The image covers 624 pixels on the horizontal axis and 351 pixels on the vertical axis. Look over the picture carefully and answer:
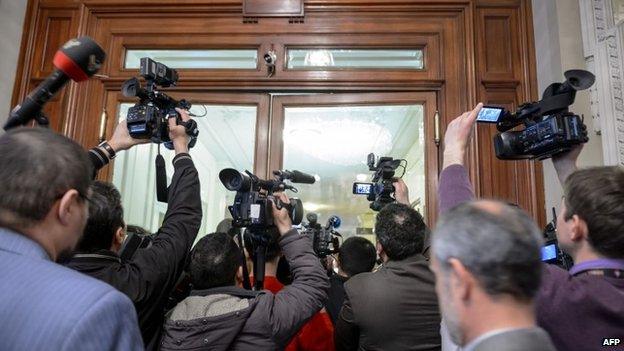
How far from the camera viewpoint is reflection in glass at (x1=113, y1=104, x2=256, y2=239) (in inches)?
119

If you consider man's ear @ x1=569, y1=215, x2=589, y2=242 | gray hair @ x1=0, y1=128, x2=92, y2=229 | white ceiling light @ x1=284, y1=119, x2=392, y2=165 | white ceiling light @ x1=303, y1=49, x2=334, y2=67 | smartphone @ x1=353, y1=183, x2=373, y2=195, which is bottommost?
man's ear @ x1=569, y1=215, x2=589, y2=242

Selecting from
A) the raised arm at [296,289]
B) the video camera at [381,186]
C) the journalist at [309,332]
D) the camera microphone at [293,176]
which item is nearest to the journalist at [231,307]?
the raised arm at [296,289]

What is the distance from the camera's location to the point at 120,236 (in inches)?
55.9

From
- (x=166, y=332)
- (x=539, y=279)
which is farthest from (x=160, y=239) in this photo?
(x=539, y=279)

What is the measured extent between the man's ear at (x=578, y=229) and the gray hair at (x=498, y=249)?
1.12ft

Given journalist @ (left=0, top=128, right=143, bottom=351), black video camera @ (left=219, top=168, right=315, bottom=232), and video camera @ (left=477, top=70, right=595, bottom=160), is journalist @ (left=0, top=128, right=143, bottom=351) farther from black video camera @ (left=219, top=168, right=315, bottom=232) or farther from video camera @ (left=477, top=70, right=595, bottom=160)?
video camera @ (left=477, top=70, right=595, bottom=160)

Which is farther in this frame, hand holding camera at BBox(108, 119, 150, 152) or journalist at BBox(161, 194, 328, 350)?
hand holding camera at BBox(108, 119, 150, 152)

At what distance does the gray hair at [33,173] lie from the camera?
0.80m

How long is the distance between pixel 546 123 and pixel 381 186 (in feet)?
3.21

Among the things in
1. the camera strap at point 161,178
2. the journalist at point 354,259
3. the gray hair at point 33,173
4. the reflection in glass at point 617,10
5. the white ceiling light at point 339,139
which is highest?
the reflection in glass at point 617,10

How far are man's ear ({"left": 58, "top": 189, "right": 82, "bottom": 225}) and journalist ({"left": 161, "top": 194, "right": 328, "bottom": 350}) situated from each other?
2.00 feet

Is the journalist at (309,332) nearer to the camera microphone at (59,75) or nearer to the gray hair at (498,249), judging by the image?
the camera microphone at (59,75)

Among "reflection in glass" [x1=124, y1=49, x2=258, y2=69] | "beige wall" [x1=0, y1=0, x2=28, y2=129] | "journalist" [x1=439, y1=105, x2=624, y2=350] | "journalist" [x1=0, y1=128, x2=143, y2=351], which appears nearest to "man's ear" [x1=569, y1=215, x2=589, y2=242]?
"journalist" [x1=439, y1=105, x2=624, y2=350]

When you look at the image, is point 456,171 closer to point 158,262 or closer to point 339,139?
point 158,262
